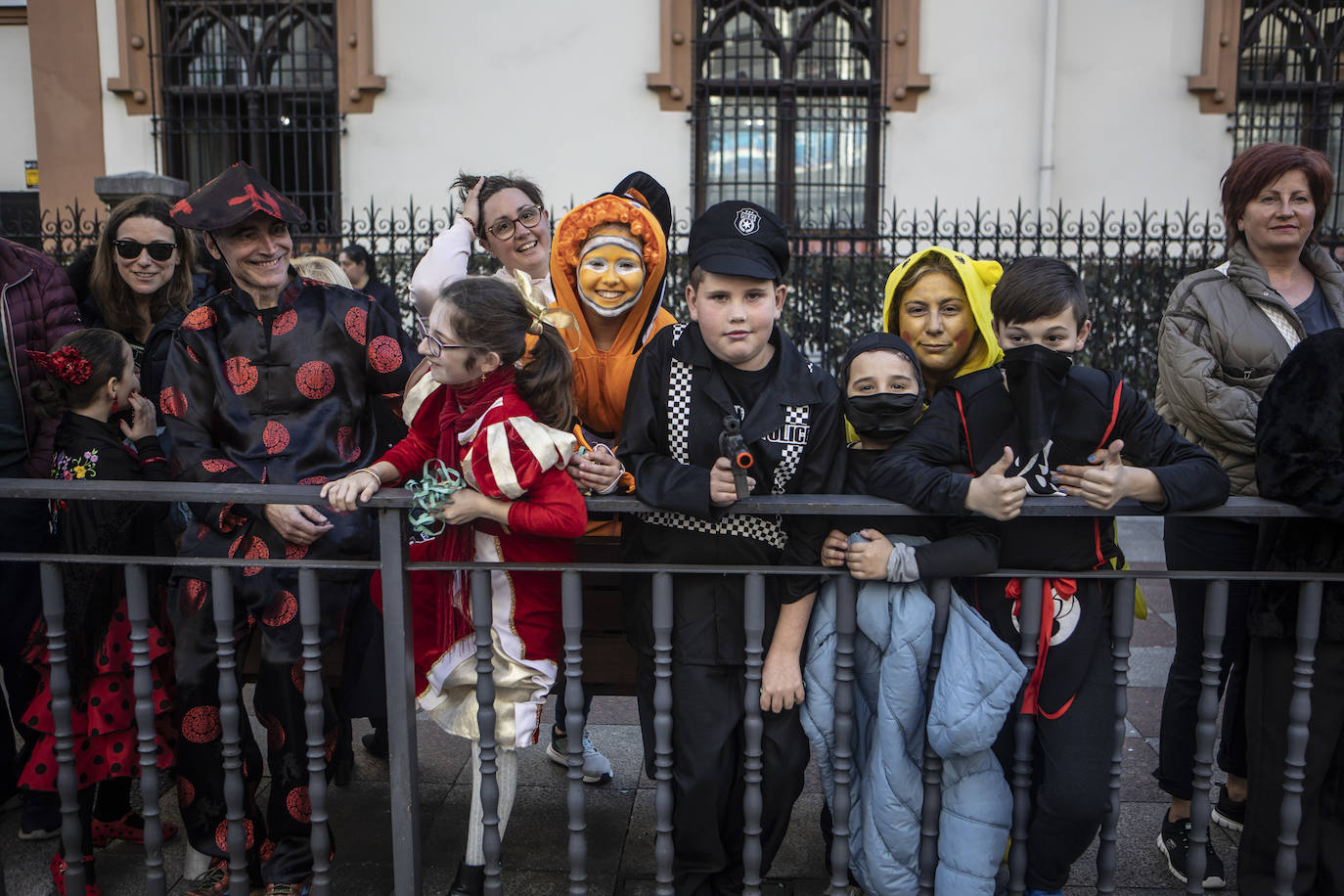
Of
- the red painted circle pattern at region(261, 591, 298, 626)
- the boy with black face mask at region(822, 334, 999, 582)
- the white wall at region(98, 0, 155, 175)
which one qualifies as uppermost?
the white wall at region(98, 0, 155, 175)

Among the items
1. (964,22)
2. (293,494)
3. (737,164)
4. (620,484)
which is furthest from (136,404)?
(964,22)

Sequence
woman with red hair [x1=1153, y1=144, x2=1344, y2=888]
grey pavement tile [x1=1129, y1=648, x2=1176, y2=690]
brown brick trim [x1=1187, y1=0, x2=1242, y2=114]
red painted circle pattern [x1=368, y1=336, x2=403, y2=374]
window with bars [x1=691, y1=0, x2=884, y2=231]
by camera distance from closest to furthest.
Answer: red painted circle pattern [x1=368, y1=336, x2=403, y2=374], woman with red hair [x1=1153, y1=144, x2=1344, y2=888], grey pavement tile [x1=1129, y1=648, x2=1176, y2=690], brown brick trim [x1=1187, y1=0, x2=1242, y2=114], window with bars [x1=691, y1=0, x2=884, y2=231]

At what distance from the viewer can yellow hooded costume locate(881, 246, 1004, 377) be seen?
9.07 ft

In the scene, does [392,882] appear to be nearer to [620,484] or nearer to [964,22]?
[620,484]

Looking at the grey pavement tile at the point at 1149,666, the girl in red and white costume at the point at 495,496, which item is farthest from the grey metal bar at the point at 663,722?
the grey pavement tile at the point at 1149,666

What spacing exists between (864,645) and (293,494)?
146cm

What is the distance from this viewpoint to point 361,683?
2.97 metres

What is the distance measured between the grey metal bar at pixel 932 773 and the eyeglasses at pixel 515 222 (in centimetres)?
189

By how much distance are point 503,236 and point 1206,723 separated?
102 inches

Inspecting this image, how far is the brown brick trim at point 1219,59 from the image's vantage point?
9.81 m

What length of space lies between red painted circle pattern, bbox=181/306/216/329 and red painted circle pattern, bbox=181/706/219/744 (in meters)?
1.05

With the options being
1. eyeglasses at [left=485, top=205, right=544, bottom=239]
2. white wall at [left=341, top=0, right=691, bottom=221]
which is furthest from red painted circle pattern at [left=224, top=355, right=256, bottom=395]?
white wall at [left=341, top=0, right=691, bottom=221]

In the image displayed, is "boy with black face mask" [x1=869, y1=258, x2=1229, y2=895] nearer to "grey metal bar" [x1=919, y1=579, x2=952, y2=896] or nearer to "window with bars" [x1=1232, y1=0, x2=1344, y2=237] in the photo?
"grey metal bar" [x1=919, y1=579, x2=952, y2=896]

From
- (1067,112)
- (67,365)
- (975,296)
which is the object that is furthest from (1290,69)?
(67,365)
